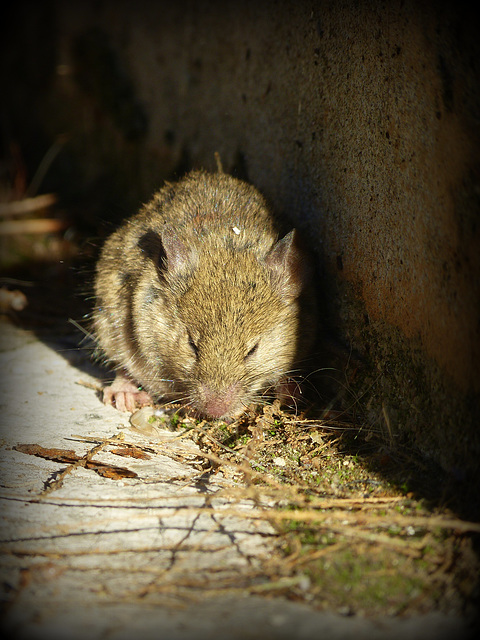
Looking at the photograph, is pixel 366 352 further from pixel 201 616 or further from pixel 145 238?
pixel 201 616

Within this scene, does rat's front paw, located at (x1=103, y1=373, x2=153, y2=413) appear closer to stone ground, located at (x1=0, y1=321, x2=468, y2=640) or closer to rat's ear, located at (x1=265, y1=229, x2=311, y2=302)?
stone ground, located at (x1=0, y1=321, x2=468, y2=640)

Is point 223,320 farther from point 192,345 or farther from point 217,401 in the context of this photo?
point 217,401

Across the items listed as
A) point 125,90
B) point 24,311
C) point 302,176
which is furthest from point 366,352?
point 125,90

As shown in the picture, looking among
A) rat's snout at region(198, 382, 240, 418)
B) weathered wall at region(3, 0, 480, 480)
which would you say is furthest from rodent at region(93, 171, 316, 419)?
weathered wall at region(3, 0, 480, 480)

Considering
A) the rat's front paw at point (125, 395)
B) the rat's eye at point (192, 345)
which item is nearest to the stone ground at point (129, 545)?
the rat's front paw at point (125, 395)

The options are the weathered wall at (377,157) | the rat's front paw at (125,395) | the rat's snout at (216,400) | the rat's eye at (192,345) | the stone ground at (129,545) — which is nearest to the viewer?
the stone ground at (129,545)

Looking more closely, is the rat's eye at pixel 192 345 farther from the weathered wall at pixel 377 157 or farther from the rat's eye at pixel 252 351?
the weathered wall at pixel 377 157

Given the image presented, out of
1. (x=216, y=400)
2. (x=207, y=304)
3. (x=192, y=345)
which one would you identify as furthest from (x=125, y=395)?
(x=207, y=304)
